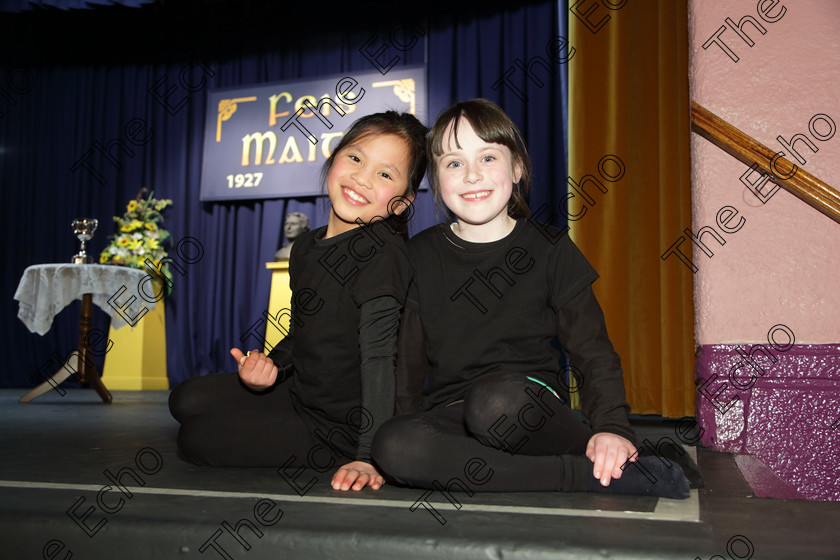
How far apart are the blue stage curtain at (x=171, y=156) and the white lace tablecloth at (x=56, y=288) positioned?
1484mm

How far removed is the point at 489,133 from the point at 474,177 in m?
0.09

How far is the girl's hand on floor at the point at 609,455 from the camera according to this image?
1.02 metres

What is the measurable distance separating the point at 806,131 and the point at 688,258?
0.88 m

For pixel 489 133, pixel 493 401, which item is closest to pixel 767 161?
pixel 489 133

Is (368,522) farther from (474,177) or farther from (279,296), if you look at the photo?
(279,296)

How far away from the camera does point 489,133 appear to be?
4.08 feet

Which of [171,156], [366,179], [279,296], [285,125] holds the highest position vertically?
[285,125]

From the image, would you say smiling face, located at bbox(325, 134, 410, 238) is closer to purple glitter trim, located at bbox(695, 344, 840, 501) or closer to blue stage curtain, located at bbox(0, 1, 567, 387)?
purple glitter trim, located at bbox(695, 344, 840, 501)

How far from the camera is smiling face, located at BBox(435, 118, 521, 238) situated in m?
1.24

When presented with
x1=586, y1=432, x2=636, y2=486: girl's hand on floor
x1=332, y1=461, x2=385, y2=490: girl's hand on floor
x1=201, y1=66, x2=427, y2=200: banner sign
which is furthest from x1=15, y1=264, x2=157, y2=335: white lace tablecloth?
x1=586, y1=432, x2=636, y2=486: girl's hand on floor

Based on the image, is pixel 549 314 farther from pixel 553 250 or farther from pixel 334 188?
pixel 334 188

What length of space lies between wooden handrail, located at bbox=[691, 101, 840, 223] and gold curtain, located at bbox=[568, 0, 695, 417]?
0.84m

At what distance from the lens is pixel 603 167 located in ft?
9.43

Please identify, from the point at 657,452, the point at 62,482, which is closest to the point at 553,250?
A: the point at 657,452
